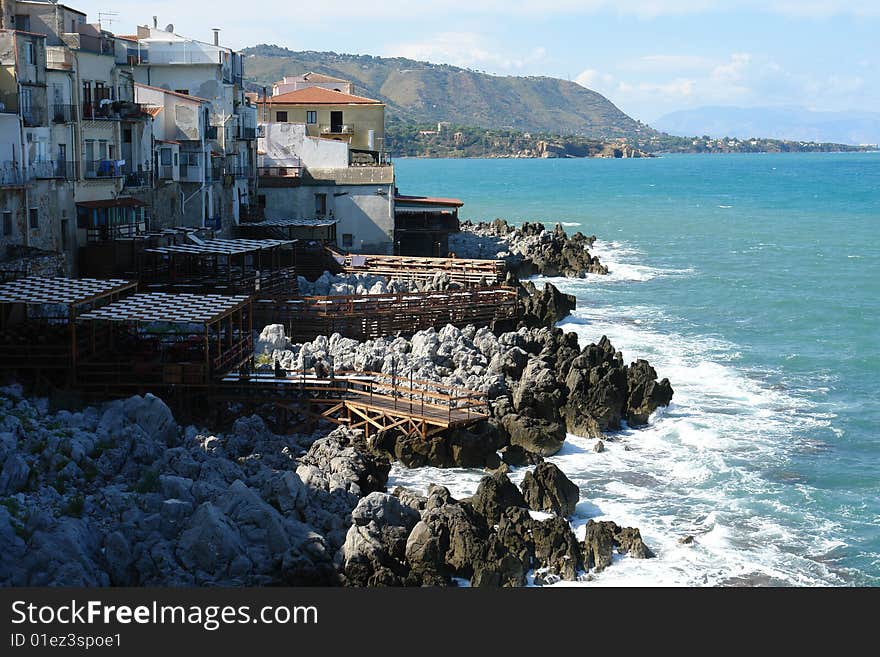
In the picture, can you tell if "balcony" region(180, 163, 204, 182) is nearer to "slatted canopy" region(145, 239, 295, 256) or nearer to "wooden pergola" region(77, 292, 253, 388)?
"slatted canopy" region(145, 239, 295, 256)

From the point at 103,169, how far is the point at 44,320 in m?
13.2

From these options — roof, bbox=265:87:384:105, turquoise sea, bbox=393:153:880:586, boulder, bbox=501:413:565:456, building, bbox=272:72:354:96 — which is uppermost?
building, bbox=272:72:354:96

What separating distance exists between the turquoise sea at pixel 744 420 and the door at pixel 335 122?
18.7 meters

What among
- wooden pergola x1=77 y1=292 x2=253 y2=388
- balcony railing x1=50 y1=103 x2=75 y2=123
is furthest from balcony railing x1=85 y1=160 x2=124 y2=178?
wooden pergola x1=77 y1=292 x2=253 y2=388

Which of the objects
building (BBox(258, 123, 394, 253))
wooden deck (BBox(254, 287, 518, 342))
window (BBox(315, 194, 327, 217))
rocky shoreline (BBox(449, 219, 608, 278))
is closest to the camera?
wooden deck (BBox(254, 287, 518, 342))

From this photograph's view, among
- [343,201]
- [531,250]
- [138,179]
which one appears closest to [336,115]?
[343,201]

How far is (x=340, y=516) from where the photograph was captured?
2814 centimetres

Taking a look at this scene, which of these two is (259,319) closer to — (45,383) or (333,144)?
(45,383)

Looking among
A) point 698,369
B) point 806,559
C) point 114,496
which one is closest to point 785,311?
point 698,369

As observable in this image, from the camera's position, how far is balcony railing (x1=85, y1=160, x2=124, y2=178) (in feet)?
167

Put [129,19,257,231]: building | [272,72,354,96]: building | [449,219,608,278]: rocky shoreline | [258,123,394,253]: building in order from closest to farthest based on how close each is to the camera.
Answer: [129,19,257,231]: building < [258,123,394,253]: building < [449,219,608,278]: rocky shoreline < [272,72,354,96]: building

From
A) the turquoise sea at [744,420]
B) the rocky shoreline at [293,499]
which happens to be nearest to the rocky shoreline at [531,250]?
the turquoise sea at [744,420]

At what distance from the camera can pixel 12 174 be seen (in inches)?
1767

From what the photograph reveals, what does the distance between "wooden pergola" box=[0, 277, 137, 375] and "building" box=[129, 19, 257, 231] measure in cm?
2293
